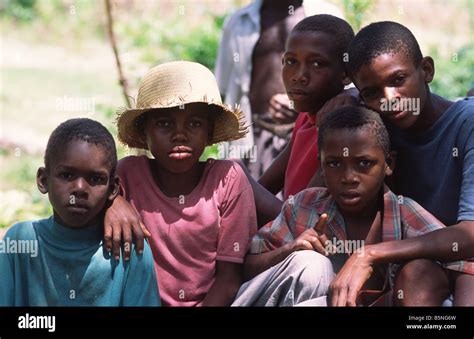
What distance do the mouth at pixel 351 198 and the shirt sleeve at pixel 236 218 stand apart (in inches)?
16.3

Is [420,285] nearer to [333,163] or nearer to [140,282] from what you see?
[333,163]

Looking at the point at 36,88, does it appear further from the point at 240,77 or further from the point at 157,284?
the point at 157,284

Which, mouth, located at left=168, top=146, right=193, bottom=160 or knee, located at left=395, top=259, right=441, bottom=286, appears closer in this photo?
knee, located at left=395, top=259, right=441, bottom=286

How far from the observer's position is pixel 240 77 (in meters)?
6.96

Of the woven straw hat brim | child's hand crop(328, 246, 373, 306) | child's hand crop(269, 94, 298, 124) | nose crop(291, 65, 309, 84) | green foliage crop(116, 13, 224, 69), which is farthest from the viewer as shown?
green foliage crop(116, 13, 224, 69)

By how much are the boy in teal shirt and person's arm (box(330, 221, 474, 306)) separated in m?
0.74

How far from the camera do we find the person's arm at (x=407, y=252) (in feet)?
11.7

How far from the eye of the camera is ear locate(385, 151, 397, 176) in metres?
3.85

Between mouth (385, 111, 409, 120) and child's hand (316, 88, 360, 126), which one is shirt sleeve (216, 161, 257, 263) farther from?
mouth (385, 111, 409, 120)

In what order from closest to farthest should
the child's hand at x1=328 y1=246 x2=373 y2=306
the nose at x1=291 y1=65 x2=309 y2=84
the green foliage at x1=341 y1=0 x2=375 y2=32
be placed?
the child's hand at x1=328 y1=246 x2=373 y2=306
the nose at x1=291 y1=65 x2=309 y2=84
the green foliage at x1=341 y1=0 x2=375 y2=32

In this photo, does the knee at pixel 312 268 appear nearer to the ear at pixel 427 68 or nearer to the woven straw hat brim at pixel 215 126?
the woven straw hat brim at pixel 215 126

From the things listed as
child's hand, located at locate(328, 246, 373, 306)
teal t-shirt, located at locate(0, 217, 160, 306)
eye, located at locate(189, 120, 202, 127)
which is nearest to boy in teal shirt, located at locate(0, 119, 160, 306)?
teal t-shirt, located at locate(0, 217, 160, 306)
